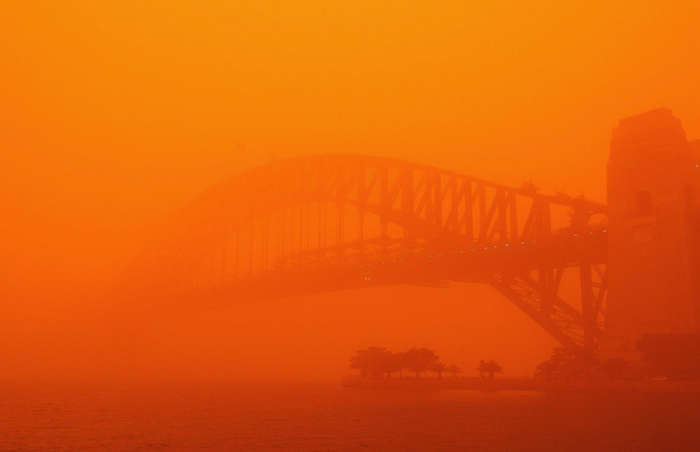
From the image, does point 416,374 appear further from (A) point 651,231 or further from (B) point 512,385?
(A) point 651,231

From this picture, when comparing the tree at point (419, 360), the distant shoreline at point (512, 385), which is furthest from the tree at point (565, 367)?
the tree at point (419, 360)

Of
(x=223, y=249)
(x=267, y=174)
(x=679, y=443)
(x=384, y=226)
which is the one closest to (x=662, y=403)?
(x=679, y=443)

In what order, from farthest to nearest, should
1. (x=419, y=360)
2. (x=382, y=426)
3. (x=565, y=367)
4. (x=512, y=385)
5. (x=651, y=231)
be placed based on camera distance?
(x=419, y=360) < (x=512, y=385) < (x=565, y=367) < (x=651, y=231) < (x=382, y=426)

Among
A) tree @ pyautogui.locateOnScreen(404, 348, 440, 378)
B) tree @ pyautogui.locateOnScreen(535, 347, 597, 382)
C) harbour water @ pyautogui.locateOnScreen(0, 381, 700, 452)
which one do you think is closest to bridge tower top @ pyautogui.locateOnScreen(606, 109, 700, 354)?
tree @ pyautogui.locateOnScreen(535, 347, 597, 382)

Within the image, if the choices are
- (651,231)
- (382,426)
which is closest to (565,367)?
(651,231)

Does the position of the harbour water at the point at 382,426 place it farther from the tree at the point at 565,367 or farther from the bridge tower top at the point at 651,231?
the bridge tower top at the point at 651,231

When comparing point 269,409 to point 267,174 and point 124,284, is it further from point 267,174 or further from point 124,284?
point 124,284
